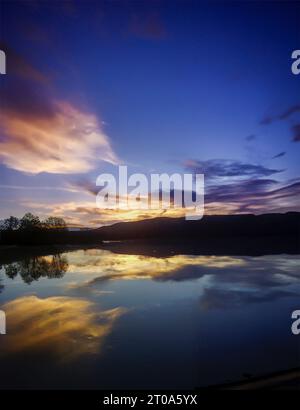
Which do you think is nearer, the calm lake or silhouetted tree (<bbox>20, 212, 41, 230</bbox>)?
the calm lake

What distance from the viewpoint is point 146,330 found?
511 cm

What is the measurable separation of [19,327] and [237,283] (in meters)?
5.43

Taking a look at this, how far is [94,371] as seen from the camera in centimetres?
384

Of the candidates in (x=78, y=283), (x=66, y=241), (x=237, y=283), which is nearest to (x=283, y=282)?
(x=237, y=283)

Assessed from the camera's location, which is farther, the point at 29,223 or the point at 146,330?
the point at 29,223

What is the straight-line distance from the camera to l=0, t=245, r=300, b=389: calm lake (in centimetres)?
382

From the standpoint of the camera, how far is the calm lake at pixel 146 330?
12.5 feet

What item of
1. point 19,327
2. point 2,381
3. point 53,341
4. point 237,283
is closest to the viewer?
point 2,381

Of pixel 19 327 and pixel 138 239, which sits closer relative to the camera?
pixel 19 327

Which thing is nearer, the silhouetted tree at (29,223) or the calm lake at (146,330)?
the calm lake at (146,330)
